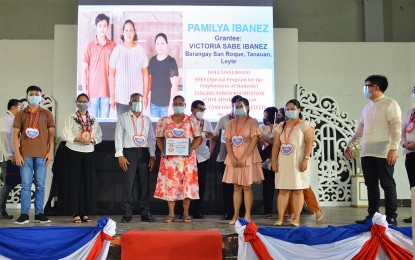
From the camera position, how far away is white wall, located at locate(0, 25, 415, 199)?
268 inches

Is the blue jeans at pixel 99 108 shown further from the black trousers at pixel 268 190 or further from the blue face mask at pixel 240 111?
the blue face mask at pixel 240 111

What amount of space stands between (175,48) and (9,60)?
251 cm

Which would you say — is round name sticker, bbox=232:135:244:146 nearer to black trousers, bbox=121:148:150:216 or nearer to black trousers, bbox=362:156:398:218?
black trousers, bbox=121:148:150:216

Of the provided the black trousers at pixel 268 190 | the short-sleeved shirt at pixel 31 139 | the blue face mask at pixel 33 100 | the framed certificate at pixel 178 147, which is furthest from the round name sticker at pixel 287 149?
the blue face mask at pixel 33 100

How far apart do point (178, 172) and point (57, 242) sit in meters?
1.57

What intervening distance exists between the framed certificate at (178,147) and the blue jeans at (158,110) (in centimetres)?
175

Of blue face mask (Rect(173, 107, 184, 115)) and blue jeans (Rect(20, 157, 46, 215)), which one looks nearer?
blue jeans (Rect(20, 157, 46, 215))

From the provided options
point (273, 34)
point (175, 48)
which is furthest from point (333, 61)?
point (175, 48)

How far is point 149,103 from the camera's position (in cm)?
643

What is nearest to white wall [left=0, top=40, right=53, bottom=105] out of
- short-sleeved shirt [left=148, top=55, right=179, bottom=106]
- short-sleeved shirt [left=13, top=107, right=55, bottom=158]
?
short-sleeved shirt [left=148, top=55, right=179, bottom=106]

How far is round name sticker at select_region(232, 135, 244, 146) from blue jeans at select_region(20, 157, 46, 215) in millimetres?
1836

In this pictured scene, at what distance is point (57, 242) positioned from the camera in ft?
11.3

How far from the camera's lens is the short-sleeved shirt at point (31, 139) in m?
4.40

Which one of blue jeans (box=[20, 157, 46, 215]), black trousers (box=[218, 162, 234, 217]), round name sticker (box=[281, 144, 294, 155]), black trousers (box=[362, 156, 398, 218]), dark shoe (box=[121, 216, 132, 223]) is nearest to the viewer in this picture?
black trousers (box=[362, 156, 398, 218])
